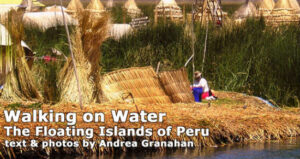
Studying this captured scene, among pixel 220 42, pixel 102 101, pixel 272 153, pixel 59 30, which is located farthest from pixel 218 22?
pixel 272 153

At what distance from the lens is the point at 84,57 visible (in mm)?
9523

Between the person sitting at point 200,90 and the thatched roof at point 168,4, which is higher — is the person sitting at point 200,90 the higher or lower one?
the lower one

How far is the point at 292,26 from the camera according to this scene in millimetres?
14273

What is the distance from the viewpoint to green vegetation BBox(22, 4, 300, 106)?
11.3 meters

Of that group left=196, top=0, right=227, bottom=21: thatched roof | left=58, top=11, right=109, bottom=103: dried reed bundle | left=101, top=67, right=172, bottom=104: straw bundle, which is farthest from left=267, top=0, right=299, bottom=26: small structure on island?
left=58, top=11, right=109, bottom=103: dried reed bundle

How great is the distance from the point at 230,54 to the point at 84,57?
11.6 feet

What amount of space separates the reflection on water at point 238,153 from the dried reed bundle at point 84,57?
1871mm

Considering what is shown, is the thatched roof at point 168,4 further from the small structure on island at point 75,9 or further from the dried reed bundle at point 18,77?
the dried reed bundle at point 18,77

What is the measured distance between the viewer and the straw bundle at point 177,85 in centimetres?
997

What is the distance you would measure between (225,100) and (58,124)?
310 cm

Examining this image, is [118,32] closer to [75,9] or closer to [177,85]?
[75,9]

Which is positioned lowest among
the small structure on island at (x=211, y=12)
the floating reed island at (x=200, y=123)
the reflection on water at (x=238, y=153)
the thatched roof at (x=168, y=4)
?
the reflection on water at (x=238, y=153)

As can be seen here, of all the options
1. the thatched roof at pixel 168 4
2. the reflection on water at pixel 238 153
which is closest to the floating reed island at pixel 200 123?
the reflection on water at pixel 238 153

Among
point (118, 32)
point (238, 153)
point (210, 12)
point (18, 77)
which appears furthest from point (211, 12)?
point (238, 153)
